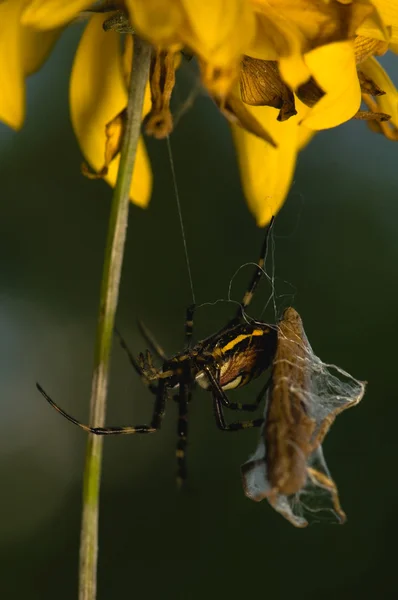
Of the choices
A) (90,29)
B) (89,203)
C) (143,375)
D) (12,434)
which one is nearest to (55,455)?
(12,434)

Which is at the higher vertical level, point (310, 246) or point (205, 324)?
point (310, 246)

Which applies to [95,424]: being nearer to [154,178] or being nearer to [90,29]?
[90,29]

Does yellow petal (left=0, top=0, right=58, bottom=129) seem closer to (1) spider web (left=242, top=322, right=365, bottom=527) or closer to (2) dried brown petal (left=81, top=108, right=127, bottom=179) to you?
(2) dried brown petal (left=81, top=108, right=127, bottom=179)

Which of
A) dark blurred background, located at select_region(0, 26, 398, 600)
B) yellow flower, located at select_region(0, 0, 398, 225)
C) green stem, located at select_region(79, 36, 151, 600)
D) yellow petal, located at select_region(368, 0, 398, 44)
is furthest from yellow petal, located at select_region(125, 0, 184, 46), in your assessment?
dark blurred background, located at select_region(0, 26, 398, 600)

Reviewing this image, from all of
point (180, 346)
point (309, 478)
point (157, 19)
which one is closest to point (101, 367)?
point (309, 478)

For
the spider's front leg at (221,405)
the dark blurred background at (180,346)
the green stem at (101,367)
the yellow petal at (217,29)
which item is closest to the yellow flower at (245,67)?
the yellow petal at (217,29)

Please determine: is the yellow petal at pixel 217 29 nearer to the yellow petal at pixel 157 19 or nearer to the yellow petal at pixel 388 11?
the yellow petal at pixel 157 19
